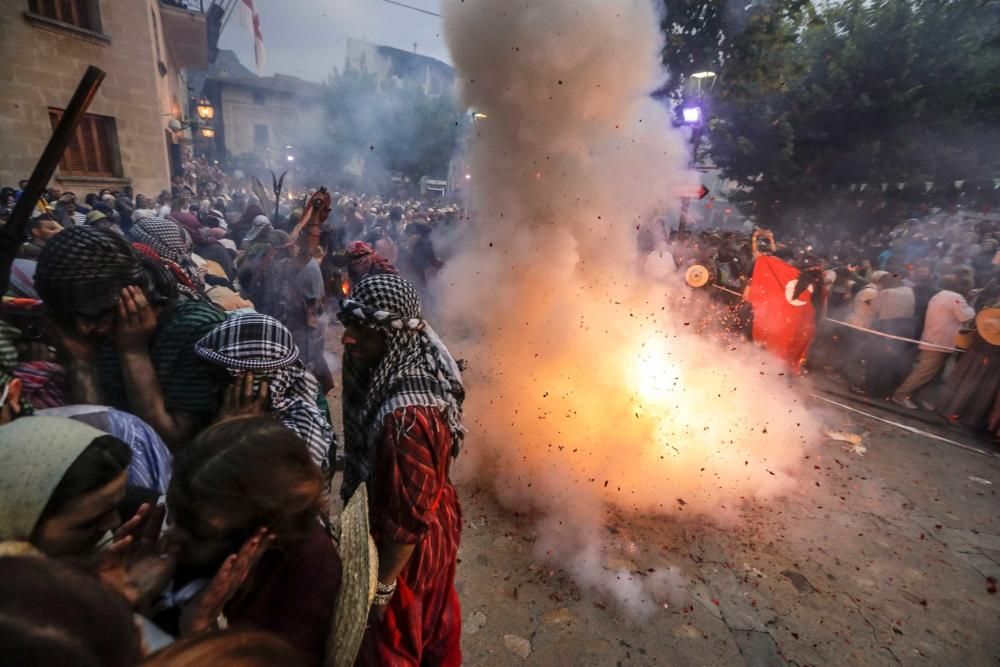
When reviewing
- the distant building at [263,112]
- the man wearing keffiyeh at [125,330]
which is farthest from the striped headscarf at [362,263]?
the distant building at [263,112]

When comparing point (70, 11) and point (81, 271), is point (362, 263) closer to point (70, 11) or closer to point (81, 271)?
point (81, 271)

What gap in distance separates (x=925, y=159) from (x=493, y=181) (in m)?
18.8

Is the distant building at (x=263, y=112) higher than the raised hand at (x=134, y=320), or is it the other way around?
the distant building at (x=263, y=112)

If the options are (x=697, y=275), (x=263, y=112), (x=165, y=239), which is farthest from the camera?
(x=263, y=112)

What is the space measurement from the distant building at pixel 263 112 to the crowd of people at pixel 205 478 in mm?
45958

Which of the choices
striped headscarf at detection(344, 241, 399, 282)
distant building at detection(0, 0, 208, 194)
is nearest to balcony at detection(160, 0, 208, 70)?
distant building at detection(0, 0, 208, 194)

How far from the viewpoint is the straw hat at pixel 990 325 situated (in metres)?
6.27

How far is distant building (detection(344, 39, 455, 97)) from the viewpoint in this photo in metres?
51.9

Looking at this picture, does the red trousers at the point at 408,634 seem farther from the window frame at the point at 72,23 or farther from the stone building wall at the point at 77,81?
the window frame at the point at 72,23

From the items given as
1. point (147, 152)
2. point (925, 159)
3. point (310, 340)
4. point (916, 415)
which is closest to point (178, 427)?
point (310, 340)

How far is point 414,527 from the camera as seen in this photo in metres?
1.79

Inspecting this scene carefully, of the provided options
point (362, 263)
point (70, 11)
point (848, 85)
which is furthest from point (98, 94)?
point (848, 85)

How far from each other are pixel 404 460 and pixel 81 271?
4.66 ft

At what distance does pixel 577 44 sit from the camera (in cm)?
511
